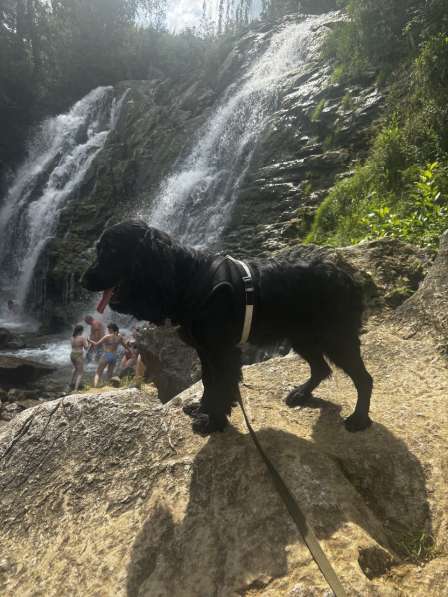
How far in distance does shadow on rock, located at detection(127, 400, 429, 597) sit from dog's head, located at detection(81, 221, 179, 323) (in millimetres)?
1109

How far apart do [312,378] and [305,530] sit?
160 cm

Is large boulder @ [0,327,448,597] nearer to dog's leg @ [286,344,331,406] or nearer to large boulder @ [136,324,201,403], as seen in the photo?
dog's leg @ [286,344,331,406]

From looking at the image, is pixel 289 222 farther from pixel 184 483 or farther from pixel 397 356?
pixel 184 483

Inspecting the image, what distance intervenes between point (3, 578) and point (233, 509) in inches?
49.4

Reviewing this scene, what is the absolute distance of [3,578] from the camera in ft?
6.82

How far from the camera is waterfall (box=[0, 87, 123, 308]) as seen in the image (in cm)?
2283

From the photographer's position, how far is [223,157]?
17.4m

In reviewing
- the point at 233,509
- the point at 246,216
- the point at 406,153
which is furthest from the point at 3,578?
the point at 246,216

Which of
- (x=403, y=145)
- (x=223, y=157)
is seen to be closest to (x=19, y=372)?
(x=223, y=157)

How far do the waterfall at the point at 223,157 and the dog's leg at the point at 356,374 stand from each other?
38.1 ft

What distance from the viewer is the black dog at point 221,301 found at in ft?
9.06

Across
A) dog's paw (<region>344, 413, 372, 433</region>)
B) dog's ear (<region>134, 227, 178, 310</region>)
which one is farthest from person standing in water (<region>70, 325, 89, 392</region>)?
dog's paw (<region>344, 413, 372, 433</region>)

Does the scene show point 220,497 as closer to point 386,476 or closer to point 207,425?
point 207,425

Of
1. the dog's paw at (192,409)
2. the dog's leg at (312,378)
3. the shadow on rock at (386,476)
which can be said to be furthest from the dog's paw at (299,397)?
the dog's paw at (192,409)
